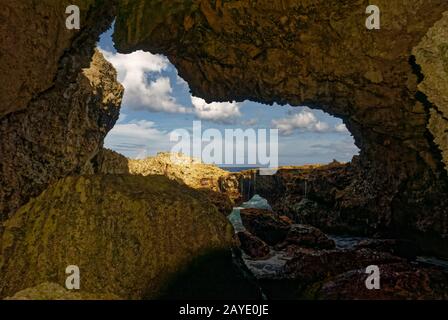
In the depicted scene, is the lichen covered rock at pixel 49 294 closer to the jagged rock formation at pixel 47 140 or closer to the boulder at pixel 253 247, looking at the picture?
the jagged rock formation at pixel 47 140

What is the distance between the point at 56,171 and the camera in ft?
32.3

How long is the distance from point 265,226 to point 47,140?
10293mm

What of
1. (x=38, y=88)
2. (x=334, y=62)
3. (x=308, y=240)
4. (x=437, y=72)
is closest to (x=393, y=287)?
(x=437, y=72)

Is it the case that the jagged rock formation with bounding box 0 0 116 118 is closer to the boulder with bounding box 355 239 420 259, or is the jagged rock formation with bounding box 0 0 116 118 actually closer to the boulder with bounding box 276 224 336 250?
the boulder with bounding box 276 224 336 250

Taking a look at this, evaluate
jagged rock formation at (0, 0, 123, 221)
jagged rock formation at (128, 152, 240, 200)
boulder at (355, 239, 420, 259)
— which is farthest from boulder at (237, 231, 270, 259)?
jagged rock formation at (128, 152, 240, 200)

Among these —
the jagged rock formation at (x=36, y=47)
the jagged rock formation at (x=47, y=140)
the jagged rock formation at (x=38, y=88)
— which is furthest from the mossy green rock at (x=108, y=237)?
the jagged rock formation at (x=36, y=47)

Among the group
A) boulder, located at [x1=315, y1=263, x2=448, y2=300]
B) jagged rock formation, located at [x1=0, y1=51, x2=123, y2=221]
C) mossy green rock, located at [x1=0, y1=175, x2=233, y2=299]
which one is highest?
jagged rock formation, located at [x1=0, y1=51, x2=123, y2=221]

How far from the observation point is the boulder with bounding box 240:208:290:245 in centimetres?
1517

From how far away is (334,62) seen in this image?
10.5 meters

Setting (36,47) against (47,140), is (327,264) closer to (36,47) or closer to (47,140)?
(47,140)

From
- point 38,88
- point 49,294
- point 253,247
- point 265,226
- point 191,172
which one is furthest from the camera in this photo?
point 191,172

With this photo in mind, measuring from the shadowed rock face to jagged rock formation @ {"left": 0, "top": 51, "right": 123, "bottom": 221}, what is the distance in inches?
121
